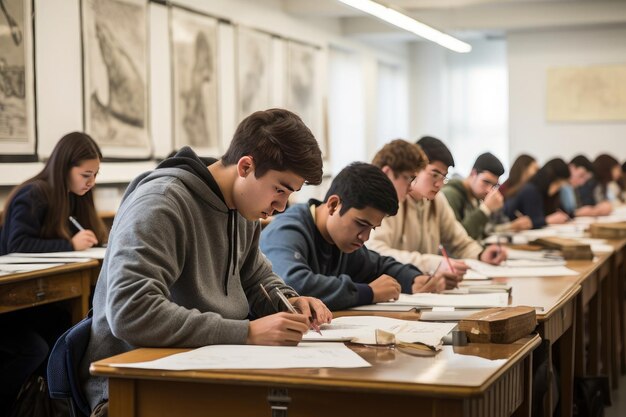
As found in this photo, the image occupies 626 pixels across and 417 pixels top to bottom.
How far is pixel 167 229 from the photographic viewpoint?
2.07 m

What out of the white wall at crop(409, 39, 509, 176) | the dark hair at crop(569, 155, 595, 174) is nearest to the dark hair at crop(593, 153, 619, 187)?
the dark hair at crop(569, 155, 595, 174)

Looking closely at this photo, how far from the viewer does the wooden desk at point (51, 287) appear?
3525 mm

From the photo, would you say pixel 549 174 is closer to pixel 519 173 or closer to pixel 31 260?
pixel 519 173

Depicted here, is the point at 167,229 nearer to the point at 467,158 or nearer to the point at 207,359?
the point at 207,359

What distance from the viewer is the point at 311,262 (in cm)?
303

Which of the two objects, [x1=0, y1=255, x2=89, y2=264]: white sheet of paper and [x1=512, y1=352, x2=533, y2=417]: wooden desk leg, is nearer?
[x1=512, y1=352, x2=533, y2=417]: wooden desk leg

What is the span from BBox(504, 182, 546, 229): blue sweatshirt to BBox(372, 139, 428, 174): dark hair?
3.69 m

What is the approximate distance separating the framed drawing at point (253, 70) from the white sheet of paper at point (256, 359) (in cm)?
675

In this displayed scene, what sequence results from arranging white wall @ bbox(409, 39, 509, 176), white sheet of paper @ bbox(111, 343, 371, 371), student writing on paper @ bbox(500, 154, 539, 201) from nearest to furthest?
1. white sheet of paper @ bbox(111, 343, 371, 371)
2. student writing on paper @ bbox(500, 154, 539, 201)
3. white wall @ bbox(409, 39, 509, 176)

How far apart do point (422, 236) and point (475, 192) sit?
107 cm

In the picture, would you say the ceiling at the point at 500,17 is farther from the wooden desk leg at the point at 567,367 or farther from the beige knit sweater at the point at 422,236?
the wooden desk leg at the point at 567,367

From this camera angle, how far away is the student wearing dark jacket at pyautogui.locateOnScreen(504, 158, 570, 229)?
7277 mm

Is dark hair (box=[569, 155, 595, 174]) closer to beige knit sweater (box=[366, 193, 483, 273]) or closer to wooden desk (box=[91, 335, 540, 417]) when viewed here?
beige knit sweater (box=[366, 193, 483, 273])

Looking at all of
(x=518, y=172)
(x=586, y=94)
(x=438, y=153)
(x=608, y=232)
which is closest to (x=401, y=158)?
(x=438, y=153)
